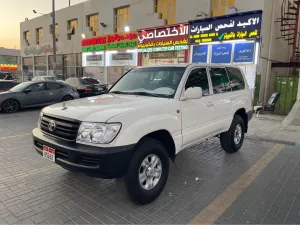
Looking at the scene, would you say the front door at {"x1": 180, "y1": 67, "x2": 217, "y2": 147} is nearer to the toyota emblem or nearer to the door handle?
the door handle

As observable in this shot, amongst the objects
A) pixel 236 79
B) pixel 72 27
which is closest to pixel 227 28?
pixel 236 79

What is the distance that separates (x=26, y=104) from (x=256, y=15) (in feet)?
37.0

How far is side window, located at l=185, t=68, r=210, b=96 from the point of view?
169 inches

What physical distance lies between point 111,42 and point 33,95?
9493 mm

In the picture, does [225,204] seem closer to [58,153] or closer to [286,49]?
[58,153]

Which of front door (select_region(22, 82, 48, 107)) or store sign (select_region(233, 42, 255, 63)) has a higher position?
store sign (select_region(233, 42, 255, 63))

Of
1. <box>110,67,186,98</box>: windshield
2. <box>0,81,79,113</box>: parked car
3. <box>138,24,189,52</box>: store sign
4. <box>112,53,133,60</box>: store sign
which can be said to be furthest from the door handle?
<box>112,53,133,60</box>: store sign

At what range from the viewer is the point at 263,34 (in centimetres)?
1191

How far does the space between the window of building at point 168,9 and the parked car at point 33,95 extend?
762cm

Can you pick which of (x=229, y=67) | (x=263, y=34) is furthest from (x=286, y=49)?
(x=229, y=67)

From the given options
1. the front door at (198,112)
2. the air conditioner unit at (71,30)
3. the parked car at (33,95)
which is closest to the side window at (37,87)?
the parked car at (33,95)

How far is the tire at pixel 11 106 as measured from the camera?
1077cm

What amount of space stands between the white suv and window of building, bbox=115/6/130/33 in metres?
15.1

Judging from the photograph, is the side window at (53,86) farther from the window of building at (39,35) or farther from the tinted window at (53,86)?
the window of building at (39,35)
